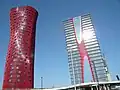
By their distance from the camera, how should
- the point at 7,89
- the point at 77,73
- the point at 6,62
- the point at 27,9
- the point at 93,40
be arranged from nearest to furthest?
the point at 7,89 → the point at 6,62 → the point at 27,9 → the point at 77,73 → the point at 93,40

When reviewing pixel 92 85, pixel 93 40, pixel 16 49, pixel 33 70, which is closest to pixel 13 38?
pixel 16 49

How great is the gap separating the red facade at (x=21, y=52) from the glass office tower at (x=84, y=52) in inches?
2310

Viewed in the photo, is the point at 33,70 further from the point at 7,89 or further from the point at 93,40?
the point at 93,40

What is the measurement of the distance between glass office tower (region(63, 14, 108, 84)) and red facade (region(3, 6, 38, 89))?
5867cm

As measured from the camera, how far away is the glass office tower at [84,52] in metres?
174

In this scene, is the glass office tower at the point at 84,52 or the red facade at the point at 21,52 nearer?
the red facade at the point at 21,52

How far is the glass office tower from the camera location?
571ft

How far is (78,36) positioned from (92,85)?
126 meters

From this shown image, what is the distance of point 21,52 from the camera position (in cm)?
11969

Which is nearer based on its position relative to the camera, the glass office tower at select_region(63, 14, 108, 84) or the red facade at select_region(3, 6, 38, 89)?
the red facade at select_region(3, 6, 38, 89)

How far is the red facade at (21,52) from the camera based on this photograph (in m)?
116

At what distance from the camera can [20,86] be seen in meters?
113

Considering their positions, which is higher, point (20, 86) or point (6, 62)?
point (6, 62)

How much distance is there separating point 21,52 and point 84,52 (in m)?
80.3
